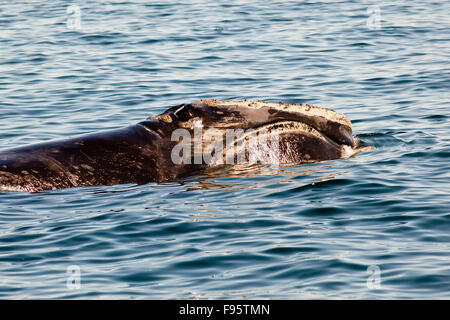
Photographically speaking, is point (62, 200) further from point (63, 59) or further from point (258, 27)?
point (258, 27)

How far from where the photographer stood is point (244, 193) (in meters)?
11.1

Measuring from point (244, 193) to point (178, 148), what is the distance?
3.67ft

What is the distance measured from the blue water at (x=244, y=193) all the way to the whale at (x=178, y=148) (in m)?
0.20

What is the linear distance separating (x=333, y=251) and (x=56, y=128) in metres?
8.83

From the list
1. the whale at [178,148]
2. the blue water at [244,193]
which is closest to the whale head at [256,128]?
the whale at [178,148]

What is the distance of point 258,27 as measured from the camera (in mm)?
28250

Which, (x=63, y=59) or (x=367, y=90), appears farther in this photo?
(x=63, y=59)

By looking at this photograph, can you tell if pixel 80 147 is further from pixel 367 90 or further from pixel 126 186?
pixel 367 90

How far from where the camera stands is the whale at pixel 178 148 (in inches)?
439

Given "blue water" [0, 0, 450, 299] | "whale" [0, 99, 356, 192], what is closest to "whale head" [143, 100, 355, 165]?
"whale" [0, 99, 356, 192]

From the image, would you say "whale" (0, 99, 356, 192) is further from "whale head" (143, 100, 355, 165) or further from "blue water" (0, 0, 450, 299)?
"blue water" (0, 0, 450, 299)

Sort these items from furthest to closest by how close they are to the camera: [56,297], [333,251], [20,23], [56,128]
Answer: [20,23]
[56,128]
[333,251]
[56,297]
